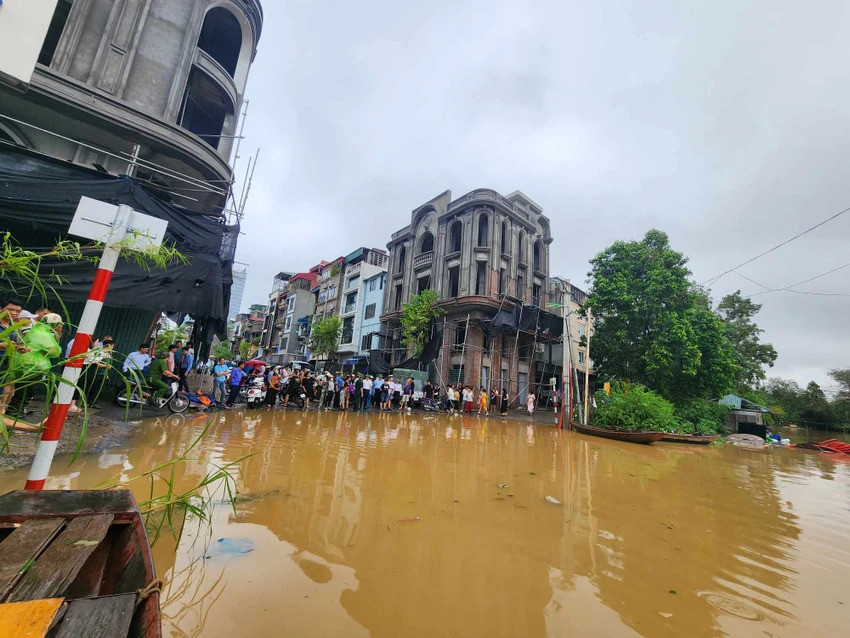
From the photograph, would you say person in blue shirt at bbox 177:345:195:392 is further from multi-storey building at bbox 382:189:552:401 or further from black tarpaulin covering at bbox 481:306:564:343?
black tarpaulin covering at bbox 481:306:564:343

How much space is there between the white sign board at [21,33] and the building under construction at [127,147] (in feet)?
4.70

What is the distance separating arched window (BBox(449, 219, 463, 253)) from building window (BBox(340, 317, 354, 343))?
12.4 metres

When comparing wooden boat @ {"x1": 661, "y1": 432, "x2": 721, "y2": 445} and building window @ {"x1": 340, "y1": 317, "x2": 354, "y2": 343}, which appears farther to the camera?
building window @ {"x1": 340, "y1": 317, "x2": 354, "y2": 343}

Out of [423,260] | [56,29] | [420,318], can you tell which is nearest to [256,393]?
[56,29]

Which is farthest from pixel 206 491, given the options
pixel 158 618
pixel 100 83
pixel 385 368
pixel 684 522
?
pixel 385 368

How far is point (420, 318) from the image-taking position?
23.6 m

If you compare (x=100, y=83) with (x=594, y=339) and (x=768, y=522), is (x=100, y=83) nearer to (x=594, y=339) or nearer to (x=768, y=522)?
(x=768, y=522)

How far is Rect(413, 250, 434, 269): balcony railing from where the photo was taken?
88.0 feet

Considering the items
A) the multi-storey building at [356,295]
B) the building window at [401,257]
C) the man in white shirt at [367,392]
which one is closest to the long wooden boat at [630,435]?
the man in white shirt at [367,392]

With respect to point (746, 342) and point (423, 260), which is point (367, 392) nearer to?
point (423, 260)

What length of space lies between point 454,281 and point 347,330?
12.7 m

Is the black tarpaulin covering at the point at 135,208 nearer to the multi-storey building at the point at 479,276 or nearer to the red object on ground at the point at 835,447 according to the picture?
the multi-storey building at the point at 479,276

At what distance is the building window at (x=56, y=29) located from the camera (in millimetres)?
9305

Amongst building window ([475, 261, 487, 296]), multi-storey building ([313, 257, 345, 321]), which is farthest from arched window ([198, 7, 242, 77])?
multi-storey building ([313, 257, 345, 321])
